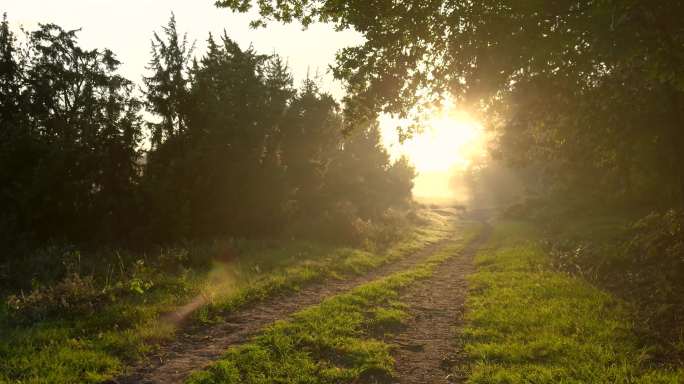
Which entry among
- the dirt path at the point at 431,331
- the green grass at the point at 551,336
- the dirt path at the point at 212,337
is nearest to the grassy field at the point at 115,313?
the dirt path at the point at 212,337

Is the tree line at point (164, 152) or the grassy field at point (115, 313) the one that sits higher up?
the tree line at point (164, 152)

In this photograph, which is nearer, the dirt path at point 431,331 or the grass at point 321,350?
the grass at point 321,350

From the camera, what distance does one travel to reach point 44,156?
18516mm

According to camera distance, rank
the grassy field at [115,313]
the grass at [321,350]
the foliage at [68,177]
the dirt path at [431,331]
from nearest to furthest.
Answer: the grass at [321,350] → the grassy field at [115,313] → the dirt path at [431,331] → the foliage at [68,177]

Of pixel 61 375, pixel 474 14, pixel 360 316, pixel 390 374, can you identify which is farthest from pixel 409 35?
pixel 61 375

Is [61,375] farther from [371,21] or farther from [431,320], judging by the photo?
[371,21]

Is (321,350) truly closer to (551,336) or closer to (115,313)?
(551,336)

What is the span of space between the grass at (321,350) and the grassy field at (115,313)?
195 centimetres

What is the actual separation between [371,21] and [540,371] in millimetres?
8423

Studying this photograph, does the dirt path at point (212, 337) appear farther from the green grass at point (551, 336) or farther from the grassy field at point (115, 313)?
the green grass at point (551, 336)

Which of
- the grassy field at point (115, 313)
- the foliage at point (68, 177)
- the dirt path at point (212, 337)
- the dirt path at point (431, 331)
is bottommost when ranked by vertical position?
the dirt path at point (431, 331)

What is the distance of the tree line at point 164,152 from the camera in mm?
18516

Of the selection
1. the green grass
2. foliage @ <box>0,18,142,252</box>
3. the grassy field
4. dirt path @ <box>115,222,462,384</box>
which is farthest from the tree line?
the green grass

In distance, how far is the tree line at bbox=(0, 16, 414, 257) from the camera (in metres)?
18.5
